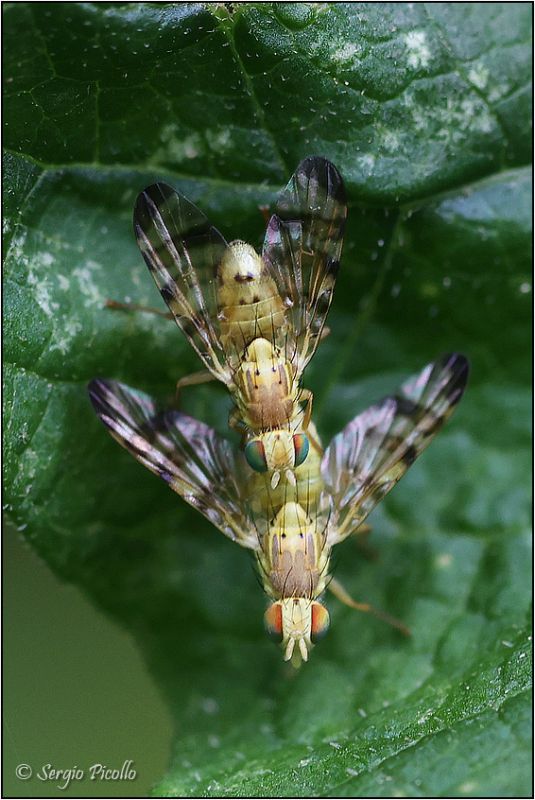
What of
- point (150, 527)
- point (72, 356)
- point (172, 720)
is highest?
point (72, 356)

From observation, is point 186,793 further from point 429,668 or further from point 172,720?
point 429,668

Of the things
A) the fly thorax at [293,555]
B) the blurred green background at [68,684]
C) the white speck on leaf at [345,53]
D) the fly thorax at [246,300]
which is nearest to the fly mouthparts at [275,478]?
the fly thorax at [293,555]

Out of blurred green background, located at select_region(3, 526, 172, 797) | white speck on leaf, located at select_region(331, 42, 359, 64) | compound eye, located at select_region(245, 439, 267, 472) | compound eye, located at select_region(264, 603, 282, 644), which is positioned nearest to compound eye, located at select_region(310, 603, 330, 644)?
compound eye, located at select_region(264, 603, 282, 644)

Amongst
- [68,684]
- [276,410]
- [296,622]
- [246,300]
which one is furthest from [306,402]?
[68,684]

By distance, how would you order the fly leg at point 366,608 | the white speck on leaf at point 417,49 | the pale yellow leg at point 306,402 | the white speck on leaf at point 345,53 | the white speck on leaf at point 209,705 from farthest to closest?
the white speck on leaf at point 209,705 → the fly leg at point 366,608 → the pale yellow leg at point 306,402 → the white speck on leaf at point 417,49 → the white speck on leaf at point 345,53

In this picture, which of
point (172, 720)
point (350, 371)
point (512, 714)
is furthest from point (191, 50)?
point (172, 720)

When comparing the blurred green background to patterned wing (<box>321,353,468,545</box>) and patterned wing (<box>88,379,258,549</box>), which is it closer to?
patterned wing (<box>88,379,258,549</box>)

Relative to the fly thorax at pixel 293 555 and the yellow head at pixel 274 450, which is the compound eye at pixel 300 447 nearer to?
the yellow head at pixel 274 450
